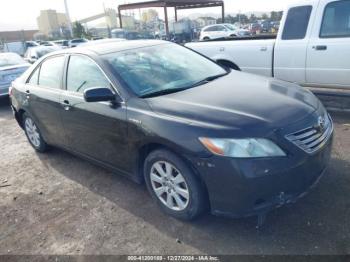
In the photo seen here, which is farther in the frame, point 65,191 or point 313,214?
point 65,191

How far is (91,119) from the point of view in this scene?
12.2ft

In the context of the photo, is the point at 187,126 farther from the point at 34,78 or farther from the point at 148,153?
the point at 34,78

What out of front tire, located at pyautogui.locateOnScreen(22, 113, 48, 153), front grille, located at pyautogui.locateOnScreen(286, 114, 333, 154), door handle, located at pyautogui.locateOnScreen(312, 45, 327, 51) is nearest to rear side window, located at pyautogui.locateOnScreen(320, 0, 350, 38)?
door handle, located at pyautogui.locateOnScreen(312, 45, 327, 51)

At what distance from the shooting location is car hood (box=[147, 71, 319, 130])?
276cm

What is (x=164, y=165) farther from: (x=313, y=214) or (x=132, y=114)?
(x=313, y=214)

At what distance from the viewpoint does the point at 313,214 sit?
122 inches

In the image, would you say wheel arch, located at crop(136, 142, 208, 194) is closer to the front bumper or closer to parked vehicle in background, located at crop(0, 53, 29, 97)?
the front bumper

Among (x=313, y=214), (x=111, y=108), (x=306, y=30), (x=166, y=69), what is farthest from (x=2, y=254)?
(x=306, y=30)

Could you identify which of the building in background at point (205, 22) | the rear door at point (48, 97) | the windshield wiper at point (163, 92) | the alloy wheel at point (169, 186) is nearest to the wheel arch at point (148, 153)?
the alloy wheel at point (169, 186)

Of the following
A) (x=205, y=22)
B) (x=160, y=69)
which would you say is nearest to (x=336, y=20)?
(x=160, y=69)

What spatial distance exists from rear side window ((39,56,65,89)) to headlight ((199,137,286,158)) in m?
2.50

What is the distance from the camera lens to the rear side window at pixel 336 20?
548 centimetres

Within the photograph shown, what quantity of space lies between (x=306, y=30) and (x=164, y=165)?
4201 millimetres

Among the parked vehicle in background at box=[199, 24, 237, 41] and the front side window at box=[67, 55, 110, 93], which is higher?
the front side window at box=[67, 55, 110, 93]
